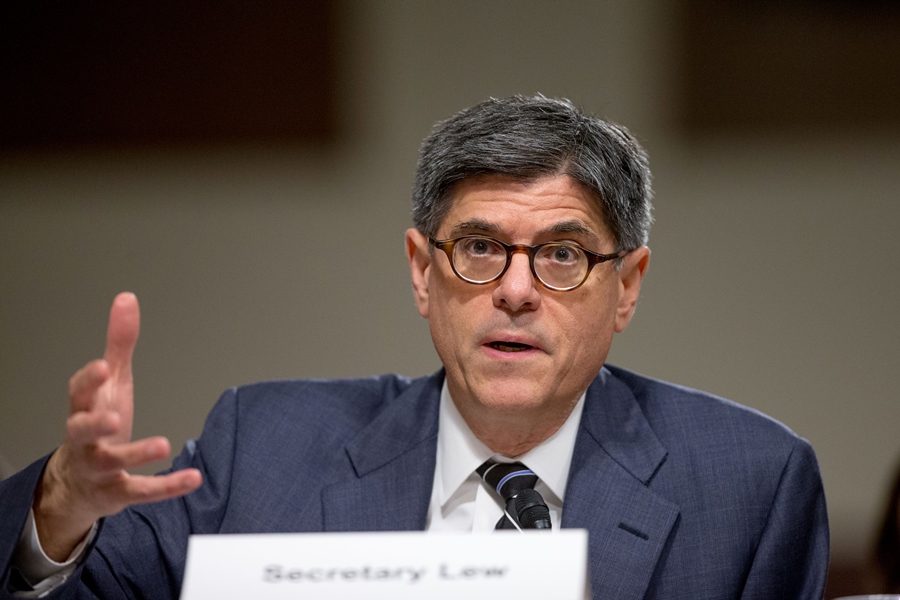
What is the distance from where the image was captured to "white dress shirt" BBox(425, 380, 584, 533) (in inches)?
76.6

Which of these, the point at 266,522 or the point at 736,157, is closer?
the point at 266,522

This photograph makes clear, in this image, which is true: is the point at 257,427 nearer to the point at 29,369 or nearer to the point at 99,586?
the point at 99,586

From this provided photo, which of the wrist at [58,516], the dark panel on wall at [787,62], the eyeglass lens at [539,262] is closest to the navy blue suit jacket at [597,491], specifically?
the wrist at [58,516]

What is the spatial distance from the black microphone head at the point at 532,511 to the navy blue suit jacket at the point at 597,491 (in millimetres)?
109

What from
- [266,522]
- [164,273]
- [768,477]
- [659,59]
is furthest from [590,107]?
[266,522]

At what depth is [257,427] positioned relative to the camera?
2.10 meters

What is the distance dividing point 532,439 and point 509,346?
242 mm

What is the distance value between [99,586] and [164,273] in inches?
79.0

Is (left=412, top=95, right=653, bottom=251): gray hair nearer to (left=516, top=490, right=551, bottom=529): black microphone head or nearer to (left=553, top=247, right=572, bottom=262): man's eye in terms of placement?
(left=553, top=247, right=572, bottom=262): man's eye

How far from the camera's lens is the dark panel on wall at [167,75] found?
11.7 ft

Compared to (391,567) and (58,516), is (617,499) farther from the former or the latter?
(58,516)

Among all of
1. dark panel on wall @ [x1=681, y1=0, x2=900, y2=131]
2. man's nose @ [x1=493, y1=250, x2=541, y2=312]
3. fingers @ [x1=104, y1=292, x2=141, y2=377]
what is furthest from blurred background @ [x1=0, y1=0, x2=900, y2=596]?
fingers @ [x1=104, y1=292, x2=141, y2=377]

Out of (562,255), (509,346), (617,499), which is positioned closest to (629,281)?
(562,255)

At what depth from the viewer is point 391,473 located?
1988 mm
